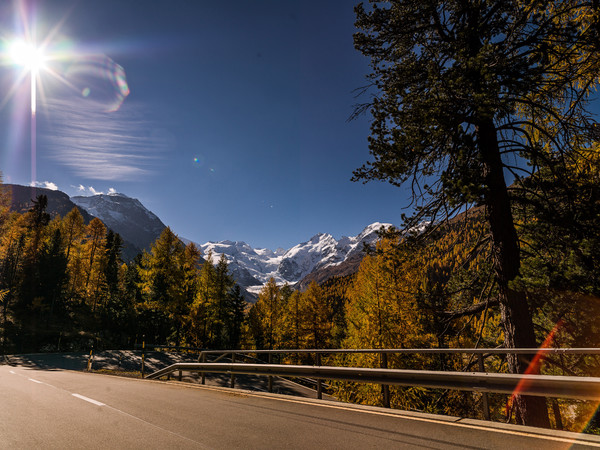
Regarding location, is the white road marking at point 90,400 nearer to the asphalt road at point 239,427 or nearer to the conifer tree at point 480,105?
the asphalt road at point 239,427

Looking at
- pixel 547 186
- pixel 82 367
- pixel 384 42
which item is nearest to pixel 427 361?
pixel 547 186

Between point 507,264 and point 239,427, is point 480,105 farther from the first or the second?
point 239,427

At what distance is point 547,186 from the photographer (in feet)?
22.2

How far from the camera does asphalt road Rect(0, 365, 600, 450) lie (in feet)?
13.1

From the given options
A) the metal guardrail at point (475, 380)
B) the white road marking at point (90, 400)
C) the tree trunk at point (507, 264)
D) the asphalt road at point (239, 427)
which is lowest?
the white road marking at point (90, 400)

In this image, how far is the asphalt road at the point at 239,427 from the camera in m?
4.01

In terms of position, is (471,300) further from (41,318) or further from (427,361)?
(41,318)

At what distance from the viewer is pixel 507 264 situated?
699cm

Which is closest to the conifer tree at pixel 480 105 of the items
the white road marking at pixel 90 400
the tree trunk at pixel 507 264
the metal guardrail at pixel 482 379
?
the tree trunk at pixel 507 264

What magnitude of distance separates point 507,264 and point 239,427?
251 inches

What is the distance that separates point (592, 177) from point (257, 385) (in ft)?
63.4

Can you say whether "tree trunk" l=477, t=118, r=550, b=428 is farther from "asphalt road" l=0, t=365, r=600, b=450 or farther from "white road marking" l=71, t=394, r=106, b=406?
"white road marking" l=71, t=394, r=106, b=406

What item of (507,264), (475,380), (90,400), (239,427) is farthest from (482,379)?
(90,400)

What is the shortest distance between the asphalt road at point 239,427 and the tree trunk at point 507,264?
2.28 m
